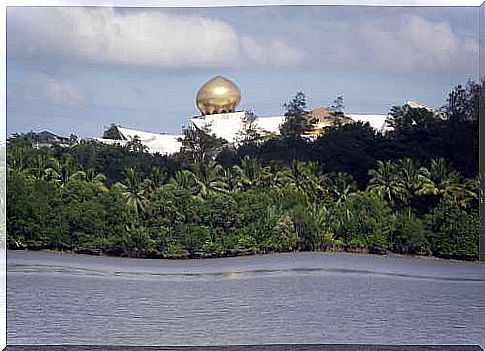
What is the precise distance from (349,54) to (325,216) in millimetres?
1787

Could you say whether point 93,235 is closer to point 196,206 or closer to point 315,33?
point 196,206

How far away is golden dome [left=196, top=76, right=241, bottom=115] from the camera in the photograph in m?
11.0

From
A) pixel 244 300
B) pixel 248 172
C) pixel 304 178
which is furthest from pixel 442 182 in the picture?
pixel 244 300

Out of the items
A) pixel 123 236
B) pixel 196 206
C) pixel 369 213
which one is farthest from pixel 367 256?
pixel 123 236

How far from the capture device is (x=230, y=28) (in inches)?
431

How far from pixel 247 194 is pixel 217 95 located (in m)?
1.14

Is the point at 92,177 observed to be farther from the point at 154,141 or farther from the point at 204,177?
the point at 204,177

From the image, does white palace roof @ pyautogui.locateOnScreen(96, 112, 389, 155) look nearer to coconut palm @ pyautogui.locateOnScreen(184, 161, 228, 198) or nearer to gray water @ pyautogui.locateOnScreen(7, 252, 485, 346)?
coconut palm @ pyautogui.locateOnScreen(184, 161, 228, 198)

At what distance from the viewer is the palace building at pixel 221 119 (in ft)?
35.9

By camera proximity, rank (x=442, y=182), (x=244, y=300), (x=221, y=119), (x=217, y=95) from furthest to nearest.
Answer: (x=221, y=119) → (x=217, y=95) → (x=442, y=182) → (x=244, y=300)

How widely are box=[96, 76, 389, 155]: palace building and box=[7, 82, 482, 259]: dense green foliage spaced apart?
3.4 inches

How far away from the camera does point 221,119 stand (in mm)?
11086

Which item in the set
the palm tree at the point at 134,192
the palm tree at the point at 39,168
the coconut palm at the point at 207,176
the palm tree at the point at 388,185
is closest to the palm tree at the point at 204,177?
the coconut palm at the point at 207,176

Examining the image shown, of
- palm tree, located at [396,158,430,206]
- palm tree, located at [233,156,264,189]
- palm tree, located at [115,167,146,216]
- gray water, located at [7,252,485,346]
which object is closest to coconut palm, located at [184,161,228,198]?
palm tree, located at [233,156,264,189]
